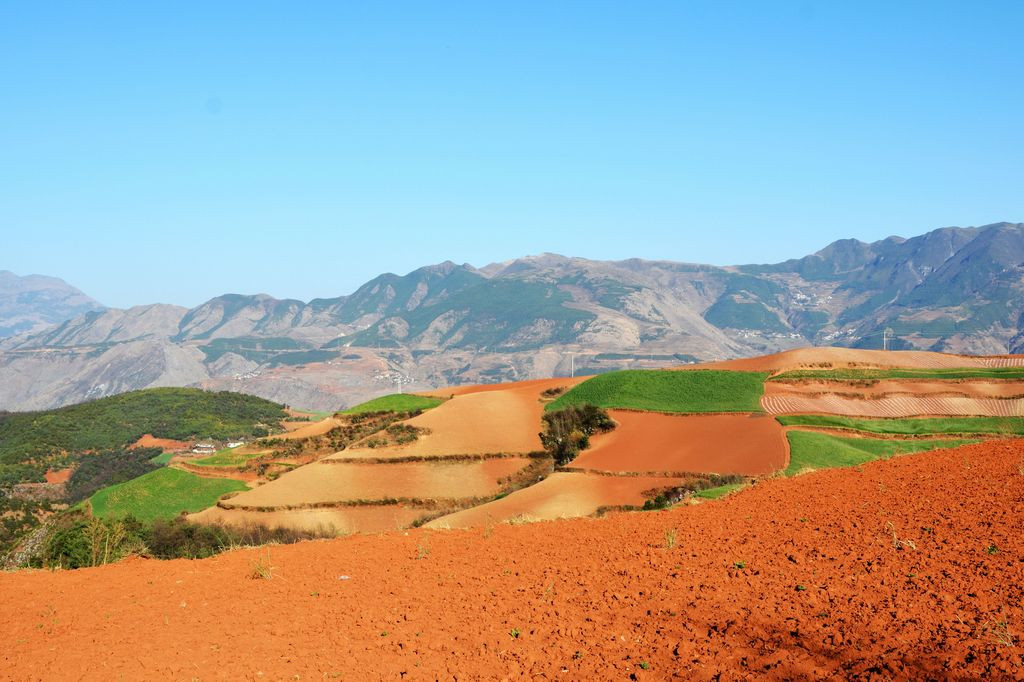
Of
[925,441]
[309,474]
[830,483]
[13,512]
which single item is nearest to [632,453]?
[925,441]

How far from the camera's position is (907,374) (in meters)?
57.4

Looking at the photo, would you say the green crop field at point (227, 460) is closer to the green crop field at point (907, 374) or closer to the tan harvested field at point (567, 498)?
the tan harvested field at point (567, 498)

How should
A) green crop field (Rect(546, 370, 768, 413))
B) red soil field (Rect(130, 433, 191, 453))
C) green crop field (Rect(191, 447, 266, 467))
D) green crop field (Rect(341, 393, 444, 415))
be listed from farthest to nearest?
red soil field (Rect(130, 433, 191, 453)) < green crop field (Rect(341, 393, 444, 415)) < green crop field (Rect(191, 447, 266, 467)) < green crop field (Rect(546, 370, 768, 413))

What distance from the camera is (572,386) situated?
71312 millimetres

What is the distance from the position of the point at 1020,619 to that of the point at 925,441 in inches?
1366

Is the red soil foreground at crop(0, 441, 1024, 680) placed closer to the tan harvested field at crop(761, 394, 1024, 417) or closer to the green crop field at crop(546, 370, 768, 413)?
the tan harvested field at crop(761, 394, 1024, 417)

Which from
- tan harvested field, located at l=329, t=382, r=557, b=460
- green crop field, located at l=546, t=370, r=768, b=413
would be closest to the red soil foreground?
green crop field, located at l=546, t=370, r=768, b=413

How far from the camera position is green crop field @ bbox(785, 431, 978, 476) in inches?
1427

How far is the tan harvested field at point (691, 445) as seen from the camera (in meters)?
39.8

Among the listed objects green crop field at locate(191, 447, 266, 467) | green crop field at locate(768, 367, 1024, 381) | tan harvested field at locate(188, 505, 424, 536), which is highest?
green crop field at locate(768, 367, 1024, 381)

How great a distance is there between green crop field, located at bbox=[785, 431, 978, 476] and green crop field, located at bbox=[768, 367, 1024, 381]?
16025 mm

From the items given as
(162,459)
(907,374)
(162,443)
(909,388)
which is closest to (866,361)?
(907,374)

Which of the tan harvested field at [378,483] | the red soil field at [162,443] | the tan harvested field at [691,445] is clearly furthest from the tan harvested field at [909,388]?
the red soil field at [162,443]

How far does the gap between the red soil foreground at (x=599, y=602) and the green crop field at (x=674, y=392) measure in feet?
122
